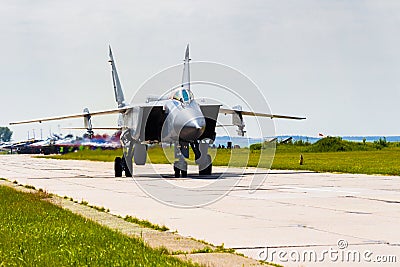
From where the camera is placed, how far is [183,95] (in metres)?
26.7

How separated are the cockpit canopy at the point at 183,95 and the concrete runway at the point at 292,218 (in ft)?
14.0

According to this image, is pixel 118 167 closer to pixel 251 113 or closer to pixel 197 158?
pixel 197 158

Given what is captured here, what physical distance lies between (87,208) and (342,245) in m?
7.88

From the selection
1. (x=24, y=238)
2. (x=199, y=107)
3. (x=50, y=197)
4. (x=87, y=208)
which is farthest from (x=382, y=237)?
(x=199, y=107)

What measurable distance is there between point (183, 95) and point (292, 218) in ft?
45.6

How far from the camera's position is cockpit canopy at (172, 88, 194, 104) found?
2656cm

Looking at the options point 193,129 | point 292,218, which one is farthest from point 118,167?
point 292,218

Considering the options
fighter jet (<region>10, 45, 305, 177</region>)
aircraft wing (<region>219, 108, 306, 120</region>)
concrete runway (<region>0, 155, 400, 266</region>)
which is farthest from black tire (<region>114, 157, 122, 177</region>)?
concrete runway (<region>0, 155, 400, 266</region>)

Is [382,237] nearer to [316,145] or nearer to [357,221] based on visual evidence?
[357,221]

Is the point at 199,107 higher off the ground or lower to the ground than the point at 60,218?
higher

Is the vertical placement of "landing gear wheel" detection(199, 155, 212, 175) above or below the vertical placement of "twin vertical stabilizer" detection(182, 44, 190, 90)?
below

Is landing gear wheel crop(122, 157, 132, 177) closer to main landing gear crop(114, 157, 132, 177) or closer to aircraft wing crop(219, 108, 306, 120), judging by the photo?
main landing gear crop(114, 157, 132, 177)

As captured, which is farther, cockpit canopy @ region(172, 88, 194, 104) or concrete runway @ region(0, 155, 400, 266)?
cockpit canopy @ region(172, 88, 194, 104)

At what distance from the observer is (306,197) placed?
18.3m
